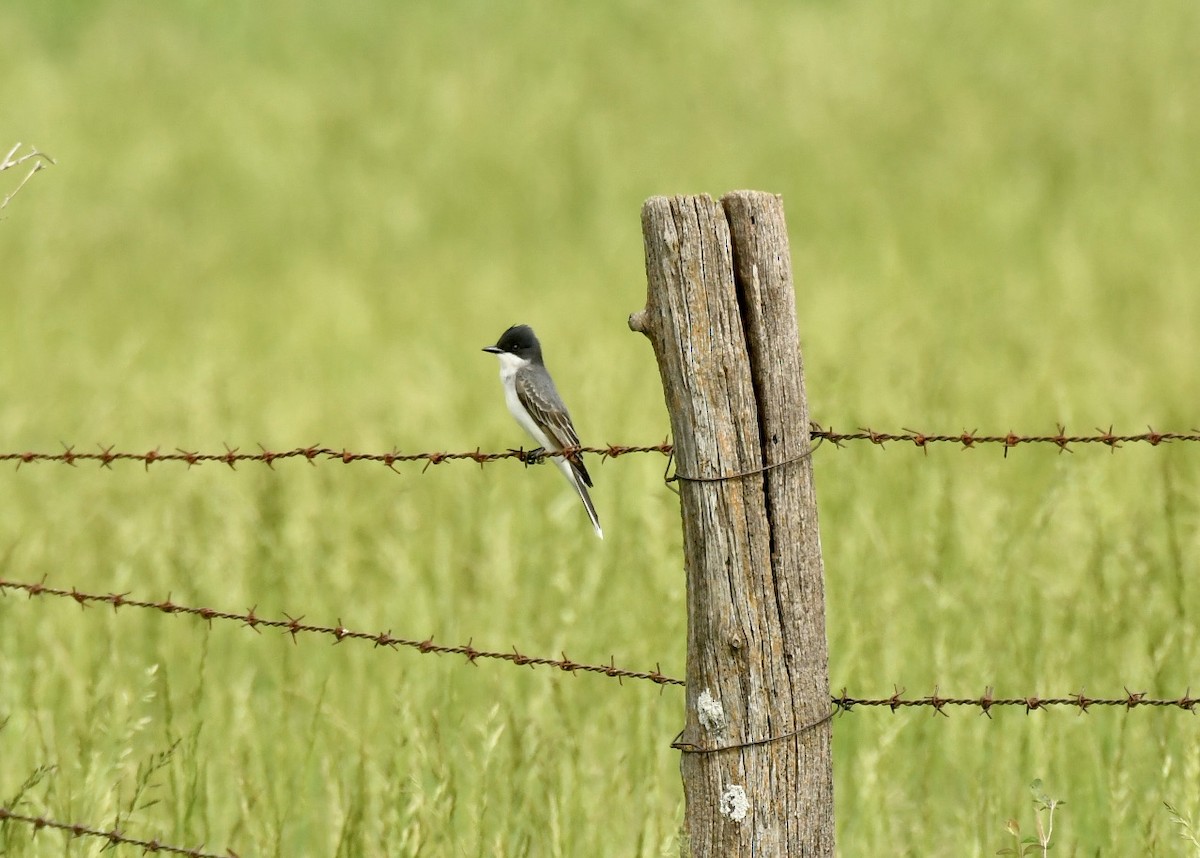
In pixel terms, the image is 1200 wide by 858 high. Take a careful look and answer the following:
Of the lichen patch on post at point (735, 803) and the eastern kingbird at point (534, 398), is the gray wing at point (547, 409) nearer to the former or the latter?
the eastern kingbird at point (534, 398)

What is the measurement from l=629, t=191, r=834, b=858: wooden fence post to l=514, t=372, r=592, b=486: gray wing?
9.31 feet

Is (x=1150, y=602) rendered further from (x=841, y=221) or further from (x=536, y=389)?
(x=841, y=221)

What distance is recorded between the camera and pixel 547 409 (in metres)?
6.37

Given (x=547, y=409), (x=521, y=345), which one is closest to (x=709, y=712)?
(x=547, y=409)

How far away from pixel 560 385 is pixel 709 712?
751 cm

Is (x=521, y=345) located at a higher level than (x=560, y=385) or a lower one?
lower

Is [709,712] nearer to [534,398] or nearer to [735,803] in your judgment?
[735,803]

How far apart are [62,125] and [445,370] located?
10761 millimetres

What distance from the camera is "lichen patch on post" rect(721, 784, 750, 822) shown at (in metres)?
3.48

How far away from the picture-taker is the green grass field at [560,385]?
19.2ft

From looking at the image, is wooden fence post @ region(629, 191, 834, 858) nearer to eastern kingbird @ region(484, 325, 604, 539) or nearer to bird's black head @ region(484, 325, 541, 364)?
eastern kingbird @ region(484, 325, 604, 539)

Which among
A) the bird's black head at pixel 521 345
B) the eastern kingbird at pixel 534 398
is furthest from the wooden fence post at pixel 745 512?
the bird's black head at pixel 521 345

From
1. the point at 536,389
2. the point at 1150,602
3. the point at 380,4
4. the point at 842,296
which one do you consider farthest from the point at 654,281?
the point at 380,4

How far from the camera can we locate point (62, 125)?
1984 centimetres
